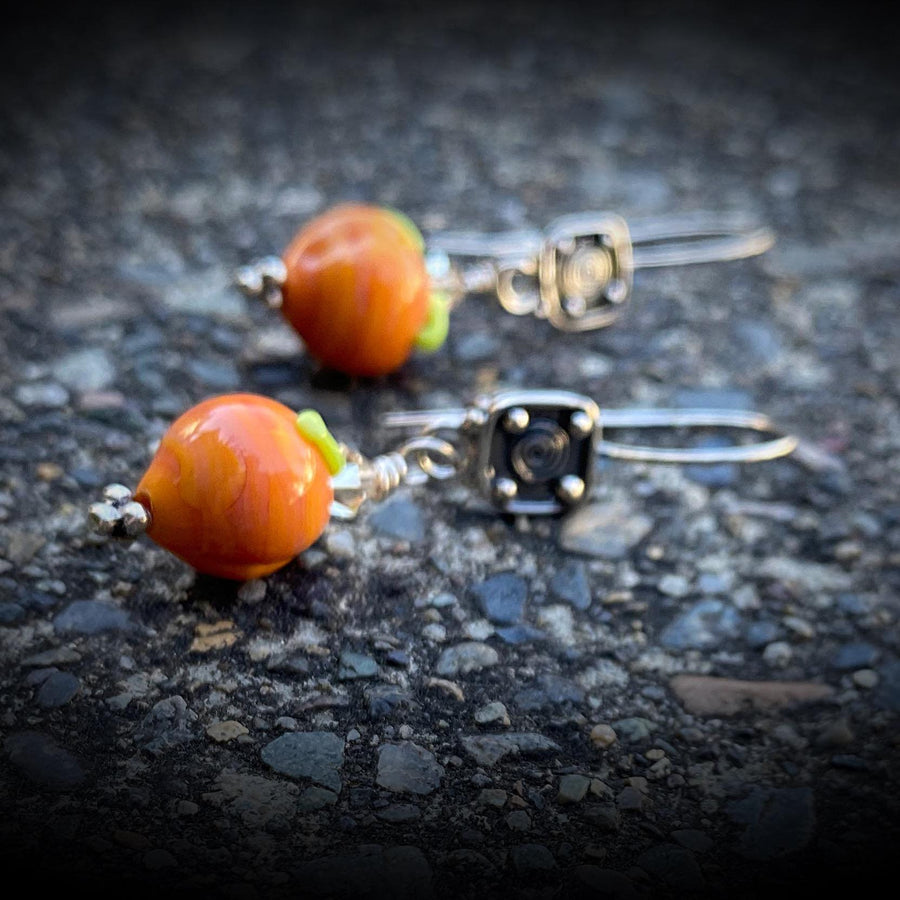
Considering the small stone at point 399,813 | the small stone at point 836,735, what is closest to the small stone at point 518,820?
the small stone at point 399,813

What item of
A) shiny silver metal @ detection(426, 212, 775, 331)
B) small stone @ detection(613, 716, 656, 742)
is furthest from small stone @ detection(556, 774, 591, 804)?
shiny silver metal @ detection(426, 212, 775, 331)

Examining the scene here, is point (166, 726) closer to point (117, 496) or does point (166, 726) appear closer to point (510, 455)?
point (117, 496)

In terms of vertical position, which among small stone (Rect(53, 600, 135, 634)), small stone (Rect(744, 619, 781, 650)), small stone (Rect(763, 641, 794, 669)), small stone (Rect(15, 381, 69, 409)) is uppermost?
small stone (Rect(15, 381, 69, 409))

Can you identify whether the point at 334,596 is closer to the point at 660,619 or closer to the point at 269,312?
the point at 660,619

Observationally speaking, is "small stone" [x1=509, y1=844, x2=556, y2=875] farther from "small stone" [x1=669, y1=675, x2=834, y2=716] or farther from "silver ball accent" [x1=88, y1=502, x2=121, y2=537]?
"silver ball accent" [x1=88, y1=502, x2=121, y2=537]

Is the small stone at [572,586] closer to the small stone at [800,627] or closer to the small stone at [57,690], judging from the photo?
the small stone at [800,627]

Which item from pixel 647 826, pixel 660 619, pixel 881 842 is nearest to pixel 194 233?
pixel 660 619

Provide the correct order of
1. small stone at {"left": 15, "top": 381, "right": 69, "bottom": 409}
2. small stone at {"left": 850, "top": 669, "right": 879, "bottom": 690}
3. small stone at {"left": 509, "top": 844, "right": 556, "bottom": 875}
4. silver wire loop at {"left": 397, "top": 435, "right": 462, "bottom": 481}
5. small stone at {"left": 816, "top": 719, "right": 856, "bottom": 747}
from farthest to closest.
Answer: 1. small stone at {"left": 15, "top": 381, "right": 69, "bottom": 409}
2. silver wire loop at {"left": 397, "top": 435, "right": 462, "bottom": 481}
3. small stone at {"left": 850, "top": 669, "right": 879, "bottom": 690}
4. small stone at {"left": 816, "top": 719, "right": 856, "bottom": 747}
5. small stone at {"left": 509, "top": 844, "right": 556, "bottom": 875}
